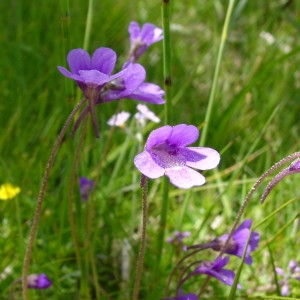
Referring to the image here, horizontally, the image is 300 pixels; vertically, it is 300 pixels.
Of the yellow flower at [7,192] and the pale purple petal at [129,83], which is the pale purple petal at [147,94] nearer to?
the pale purple petal at [129,83]

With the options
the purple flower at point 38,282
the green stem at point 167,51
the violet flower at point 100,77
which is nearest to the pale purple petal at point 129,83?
the violet flower at point 100,77

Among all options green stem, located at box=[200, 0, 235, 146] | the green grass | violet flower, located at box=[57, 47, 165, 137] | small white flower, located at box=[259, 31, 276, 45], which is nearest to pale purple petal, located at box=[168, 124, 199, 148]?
violet flower, located at box=[57, 47, 165, 137]

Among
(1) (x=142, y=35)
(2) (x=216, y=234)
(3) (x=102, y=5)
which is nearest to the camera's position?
(1) (x=142, y=35)

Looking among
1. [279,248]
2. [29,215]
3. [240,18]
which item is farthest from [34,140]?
[240,18]

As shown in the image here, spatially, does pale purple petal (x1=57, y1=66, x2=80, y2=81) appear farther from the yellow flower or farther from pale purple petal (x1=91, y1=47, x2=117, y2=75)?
the yellow flower

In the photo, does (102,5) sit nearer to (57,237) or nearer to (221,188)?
(221,188)

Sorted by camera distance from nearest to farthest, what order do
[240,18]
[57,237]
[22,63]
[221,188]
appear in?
[57,237]
[221,188]
[22,63]
[240,18]
